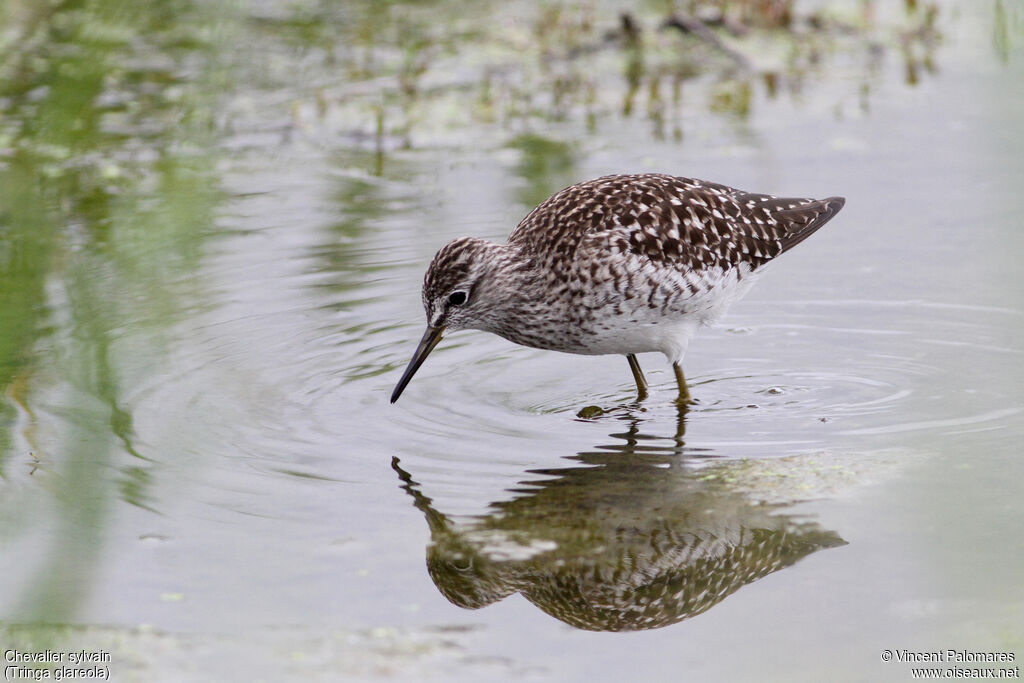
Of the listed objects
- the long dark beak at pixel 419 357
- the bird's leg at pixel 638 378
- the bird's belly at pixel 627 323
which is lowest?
the bird's leg at pixel 638 378

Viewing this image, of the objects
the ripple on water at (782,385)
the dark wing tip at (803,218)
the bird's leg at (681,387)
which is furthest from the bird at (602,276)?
the dark wing tip at (803,218)

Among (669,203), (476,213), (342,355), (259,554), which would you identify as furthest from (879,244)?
(259,554)

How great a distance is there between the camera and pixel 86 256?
29.4ft

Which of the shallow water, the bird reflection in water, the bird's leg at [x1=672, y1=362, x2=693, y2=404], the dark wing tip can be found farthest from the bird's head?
the dark wing tip

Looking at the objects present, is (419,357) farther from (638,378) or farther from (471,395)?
(638,378)

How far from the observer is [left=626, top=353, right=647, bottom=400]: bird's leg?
7.68m

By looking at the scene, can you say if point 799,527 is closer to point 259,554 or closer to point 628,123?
point 259,554

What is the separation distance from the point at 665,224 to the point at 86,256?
4.02m

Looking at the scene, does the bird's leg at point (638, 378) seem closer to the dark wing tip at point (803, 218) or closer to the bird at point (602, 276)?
the bird at point (602, 276)

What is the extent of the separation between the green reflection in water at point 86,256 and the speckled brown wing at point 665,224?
200 centimetres

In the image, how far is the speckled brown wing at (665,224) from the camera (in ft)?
24.7

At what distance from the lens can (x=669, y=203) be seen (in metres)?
7.77

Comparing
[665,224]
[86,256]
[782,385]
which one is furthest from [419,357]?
[86,256]

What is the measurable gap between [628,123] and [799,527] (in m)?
7.26
